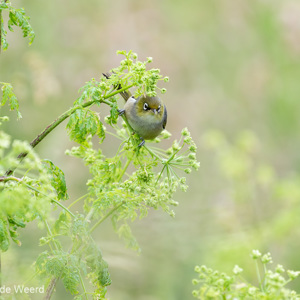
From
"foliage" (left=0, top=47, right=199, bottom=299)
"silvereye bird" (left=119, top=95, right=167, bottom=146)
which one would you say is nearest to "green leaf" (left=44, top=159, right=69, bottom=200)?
"foliage" (left=0, top=47, right=199, bottom=299)

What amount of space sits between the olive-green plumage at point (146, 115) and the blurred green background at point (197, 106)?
120 centimetres

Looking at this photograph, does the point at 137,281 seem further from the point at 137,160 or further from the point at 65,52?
the point at 137,160

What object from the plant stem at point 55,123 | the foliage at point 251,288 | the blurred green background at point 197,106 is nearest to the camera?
the foliage at point 251,288

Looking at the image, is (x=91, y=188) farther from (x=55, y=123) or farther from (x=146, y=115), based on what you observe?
(x=146, y=115)


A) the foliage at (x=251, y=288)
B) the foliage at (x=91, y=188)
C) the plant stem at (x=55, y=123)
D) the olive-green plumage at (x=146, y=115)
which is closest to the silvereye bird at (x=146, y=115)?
the olive-green plumage at (x=146, y=115)

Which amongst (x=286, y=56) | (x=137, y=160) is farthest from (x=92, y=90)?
(x=286, y=56)

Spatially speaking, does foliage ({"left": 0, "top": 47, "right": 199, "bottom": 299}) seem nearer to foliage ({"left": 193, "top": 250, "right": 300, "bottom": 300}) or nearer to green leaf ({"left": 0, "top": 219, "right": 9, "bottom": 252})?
green leaf ({"left": 0, "top": 219, "right": 9, "bottom": 252})

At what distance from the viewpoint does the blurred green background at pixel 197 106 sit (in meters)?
6.22

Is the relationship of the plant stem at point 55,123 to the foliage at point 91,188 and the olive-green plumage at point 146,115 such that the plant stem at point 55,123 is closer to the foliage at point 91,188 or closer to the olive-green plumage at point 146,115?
the foliage at point 91,188

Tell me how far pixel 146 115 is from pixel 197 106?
4.17m

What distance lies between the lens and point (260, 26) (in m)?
9.30

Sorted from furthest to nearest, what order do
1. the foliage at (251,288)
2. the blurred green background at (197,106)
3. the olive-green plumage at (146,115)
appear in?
the blurred green background at (197,106)
the olive-green plumage at (146,115)
the foliage at (251,288)

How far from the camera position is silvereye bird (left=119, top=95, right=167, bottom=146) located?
374 centimetres

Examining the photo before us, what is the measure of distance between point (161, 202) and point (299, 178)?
4.64 metres
